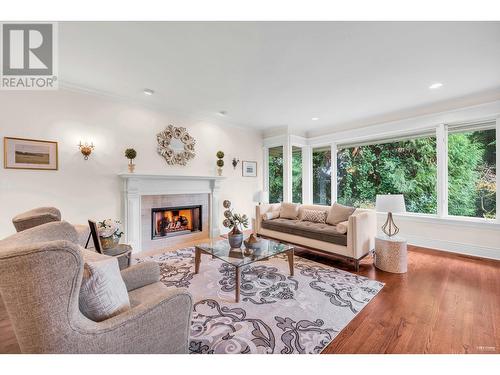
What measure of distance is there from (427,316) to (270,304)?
139 centimetres

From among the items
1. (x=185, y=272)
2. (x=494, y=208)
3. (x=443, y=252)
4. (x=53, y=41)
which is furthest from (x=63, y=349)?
(x=494, y=208)

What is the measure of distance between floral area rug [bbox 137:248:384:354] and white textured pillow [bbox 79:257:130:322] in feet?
2.60

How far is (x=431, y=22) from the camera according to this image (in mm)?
1875

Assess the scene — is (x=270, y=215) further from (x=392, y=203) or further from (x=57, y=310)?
(x=57, y=310)

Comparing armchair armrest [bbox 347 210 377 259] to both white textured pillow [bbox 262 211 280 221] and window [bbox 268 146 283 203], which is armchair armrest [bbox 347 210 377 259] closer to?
white textured pillow [bbox 262 211 280 221]

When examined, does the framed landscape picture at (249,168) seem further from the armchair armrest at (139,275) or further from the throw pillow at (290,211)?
the armchair armrest at (139,275)

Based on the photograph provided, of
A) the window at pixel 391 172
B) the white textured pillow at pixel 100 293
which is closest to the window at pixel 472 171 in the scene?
the window at pixel 391 172

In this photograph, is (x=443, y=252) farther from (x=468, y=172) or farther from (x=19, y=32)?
(x=19, y=32)

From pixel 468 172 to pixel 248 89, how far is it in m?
3.83

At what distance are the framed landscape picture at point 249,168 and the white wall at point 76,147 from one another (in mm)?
1291

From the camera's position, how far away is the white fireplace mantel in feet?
11.8
